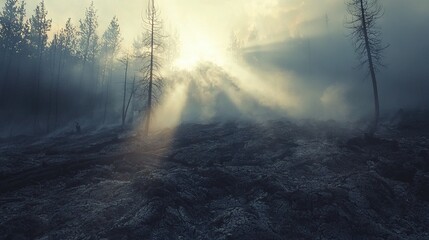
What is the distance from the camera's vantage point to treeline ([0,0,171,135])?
51631 mm

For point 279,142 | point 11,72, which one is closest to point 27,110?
point 11,72

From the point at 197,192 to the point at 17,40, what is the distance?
55.7m

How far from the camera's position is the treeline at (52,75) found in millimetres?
51631

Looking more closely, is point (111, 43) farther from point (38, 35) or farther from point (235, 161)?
point (235, 161)

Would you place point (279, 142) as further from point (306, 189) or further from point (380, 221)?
point (380, 221)

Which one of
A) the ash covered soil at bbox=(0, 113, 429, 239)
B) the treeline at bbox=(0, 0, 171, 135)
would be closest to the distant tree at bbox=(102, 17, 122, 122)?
the treeline at bbox=(0, 0, 171, 135)

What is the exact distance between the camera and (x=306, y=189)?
16109mm

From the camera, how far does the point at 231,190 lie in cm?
1666

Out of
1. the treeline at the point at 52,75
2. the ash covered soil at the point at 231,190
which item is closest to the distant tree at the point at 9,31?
the treeline at the point at 52,75

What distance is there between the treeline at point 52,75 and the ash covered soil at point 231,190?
2926 cm

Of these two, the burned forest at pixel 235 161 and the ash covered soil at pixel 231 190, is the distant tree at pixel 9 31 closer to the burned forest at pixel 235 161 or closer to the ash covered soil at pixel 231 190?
Result: the burned forest at pixel 235 161

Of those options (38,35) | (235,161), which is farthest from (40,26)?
(235,161)

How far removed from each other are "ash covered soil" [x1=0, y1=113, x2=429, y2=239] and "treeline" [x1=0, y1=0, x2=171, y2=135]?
29259mm

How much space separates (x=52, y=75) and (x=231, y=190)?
52.7 m
